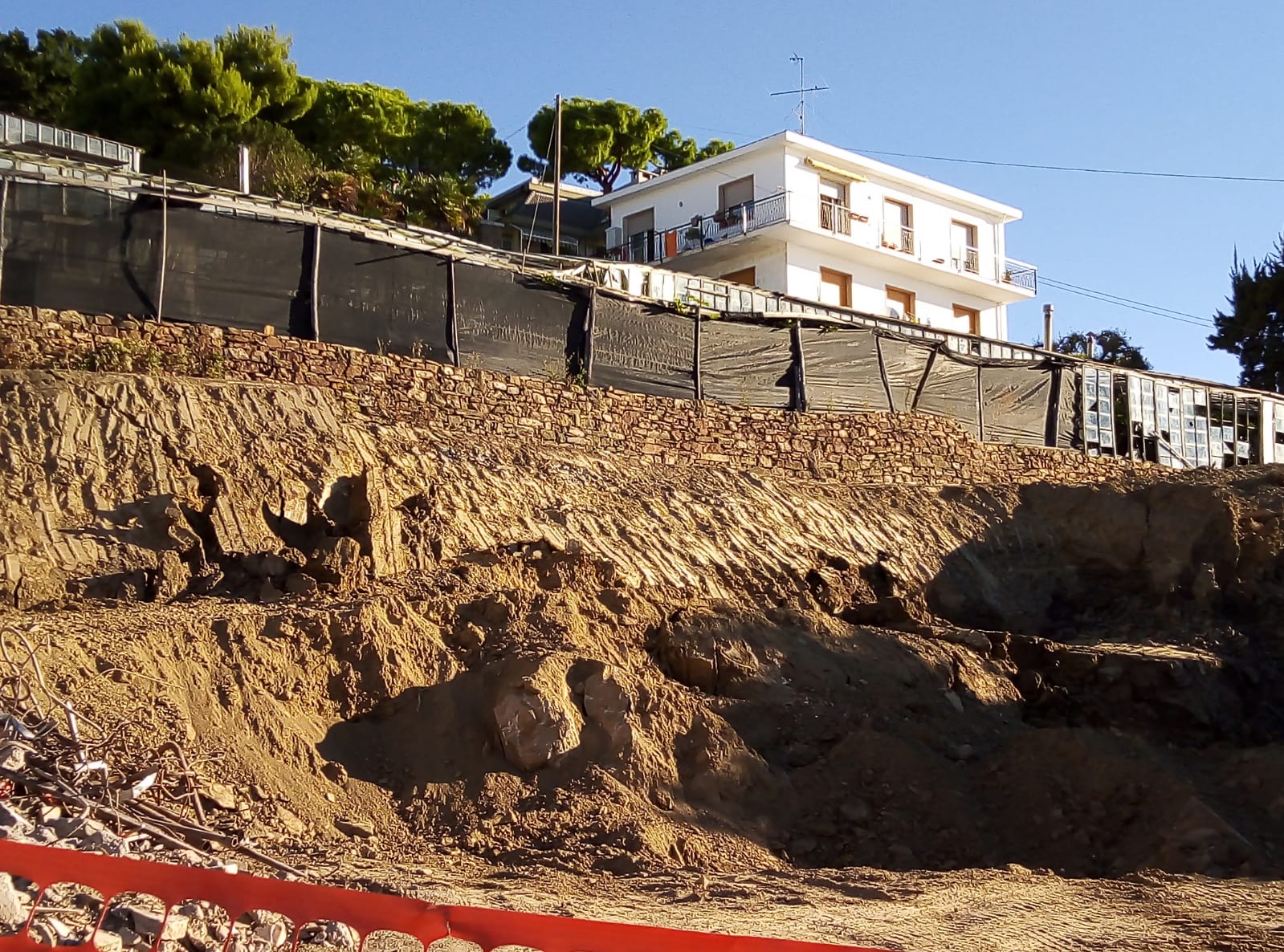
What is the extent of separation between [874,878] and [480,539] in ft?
16.9

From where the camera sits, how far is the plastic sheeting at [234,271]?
13172 millimetres

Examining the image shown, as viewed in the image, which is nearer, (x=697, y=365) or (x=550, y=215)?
(x=697, y=365)

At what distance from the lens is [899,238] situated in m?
33.6

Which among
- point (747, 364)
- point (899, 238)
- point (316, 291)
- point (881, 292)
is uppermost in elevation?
point (899, 238)

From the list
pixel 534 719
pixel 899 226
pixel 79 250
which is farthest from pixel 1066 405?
pixel 79 250

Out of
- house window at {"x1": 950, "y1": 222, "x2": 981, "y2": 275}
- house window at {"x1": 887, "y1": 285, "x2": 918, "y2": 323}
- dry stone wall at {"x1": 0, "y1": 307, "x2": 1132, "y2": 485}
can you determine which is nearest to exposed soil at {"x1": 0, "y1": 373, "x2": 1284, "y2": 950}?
dry stone wall at {"x1": 0, "y1": 307, "x2": 1132, "y2": 485}

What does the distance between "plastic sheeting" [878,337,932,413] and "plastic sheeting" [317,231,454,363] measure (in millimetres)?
7009

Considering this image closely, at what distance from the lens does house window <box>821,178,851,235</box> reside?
1257 inches

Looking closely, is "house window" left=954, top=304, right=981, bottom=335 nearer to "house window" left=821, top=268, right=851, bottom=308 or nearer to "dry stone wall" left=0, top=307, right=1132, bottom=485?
"house window" left=821, top=268, right=851, bottom=308

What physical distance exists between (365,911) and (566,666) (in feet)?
19.1

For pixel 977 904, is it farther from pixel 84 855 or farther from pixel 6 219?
pixel 6 219

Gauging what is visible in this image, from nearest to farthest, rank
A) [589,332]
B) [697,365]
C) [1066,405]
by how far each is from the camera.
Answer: [589,332], [697,365], [1066,405]

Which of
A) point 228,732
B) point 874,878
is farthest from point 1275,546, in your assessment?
point 228,732

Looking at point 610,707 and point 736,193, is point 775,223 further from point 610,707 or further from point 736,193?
point 610,707
